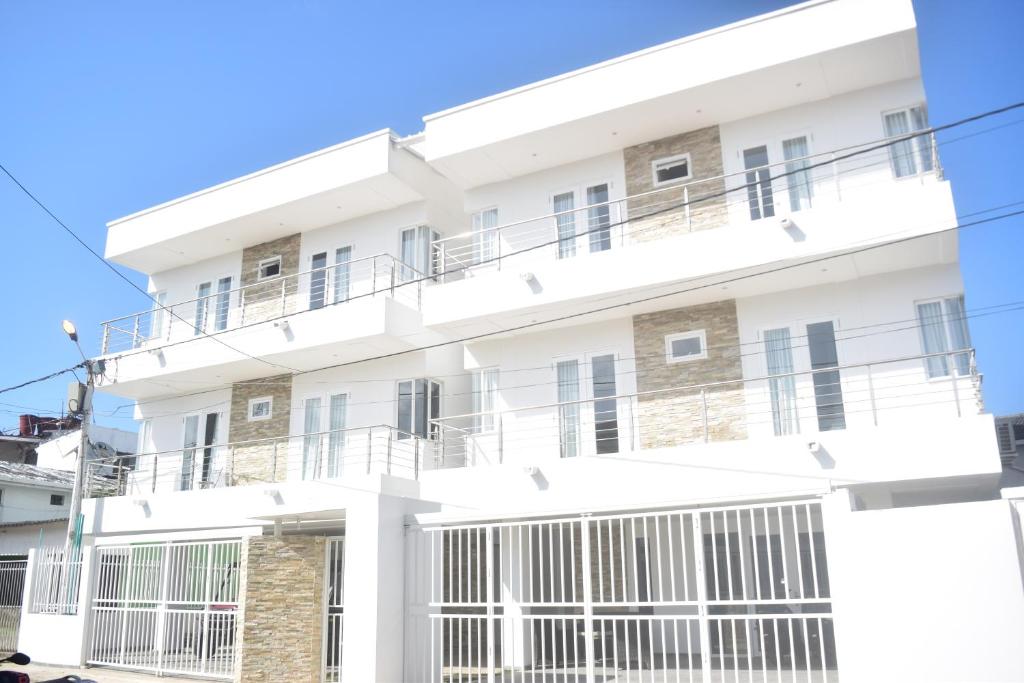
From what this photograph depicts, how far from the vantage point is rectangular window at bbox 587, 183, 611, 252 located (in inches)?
682

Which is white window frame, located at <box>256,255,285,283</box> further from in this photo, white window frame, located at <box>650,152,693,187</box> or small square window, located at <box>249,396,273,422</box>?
white window frame, located at <box>650,152,693,187</box>

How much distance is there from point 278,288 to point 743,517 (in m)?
13.0

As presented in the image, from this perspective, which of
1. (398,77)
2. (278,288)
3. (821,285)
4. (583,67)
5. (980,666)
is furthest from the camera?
(278,288)

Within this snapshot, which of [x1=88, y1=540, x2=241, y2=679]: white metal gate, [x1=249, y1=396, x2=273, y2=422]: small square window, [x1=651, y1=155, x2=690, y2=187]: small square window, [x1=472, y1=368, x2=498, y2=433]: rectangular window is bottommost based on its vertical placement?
[x1=88, y1=540, x2=241, y2=679]: white metal gate

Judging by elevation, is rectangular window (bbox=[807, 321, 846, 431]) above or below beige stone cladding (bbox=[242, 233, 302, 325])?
A: below

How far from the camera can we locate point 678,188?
15969mm

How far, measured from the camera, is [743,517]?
1470cm

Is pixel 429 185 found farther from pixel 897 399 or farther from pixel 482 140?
pixel 897 399

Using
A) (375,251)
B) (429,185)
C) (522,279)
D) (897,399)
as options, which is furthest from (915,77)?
(375,251)

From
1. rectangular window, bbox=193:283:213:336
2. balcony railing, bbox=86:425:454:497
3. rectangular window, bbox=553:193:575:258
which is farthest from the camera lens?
rectangular window, bbox=193:283:213:336

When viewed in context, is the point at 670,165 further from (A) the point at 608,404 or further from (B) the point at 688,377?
(A) the point at 608,404

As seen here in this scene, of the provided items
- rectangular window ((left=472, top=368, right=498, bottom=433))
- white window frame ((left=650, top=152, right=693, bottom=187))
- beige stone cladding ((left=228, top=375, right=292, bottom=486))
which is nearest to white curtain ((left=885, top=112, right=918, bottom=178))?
white window frame ((left=650, top=152, right=693, bottom=187))

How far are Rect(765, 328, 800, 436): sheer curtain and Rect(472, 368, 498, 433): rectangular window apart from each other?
18.7ft

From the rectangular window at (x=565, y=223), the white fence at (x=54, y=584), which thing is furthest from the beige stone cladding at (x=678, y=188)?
the white fence at (x=54, y=584)
